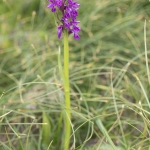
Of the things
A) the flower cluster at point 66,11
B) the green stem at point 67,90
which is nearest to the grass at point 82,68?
the green stem at point 67,90

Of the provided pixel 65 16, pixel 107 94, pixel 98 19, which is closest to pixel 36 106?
pixel 107 94

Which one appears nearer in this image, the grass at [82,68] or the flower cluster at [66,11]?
the flower cluster at [66,11]

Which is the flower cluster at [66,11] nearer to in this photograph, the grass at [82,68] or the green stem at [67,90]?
the green stem at [67,90]

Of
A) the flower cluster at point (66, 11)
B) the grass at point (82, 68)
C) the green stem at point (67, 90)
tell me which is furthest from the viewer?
the grass at point (82, 68)

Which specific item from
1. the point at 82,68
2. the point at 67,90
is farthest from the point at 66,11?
the point at 82,68

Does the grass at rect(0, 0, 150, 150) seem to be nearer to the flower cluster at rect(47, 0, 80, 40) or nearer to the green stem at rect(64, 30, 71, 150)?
the green stem at rect(64, 30, 71, 150)

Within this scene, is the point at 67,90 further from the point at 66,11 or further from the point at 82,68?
the point at 82,68

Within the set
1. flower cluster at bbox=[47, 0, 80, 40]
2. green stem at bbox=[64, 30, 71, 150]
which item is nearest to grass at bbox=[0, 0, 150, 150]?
green stem at bbox=[64, 30, 71, 150]

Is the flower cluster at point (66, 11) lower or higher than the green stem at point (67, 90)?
higher

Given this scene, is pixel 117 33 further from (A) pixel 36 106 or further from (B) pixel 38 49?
(A) pixel 36 106
